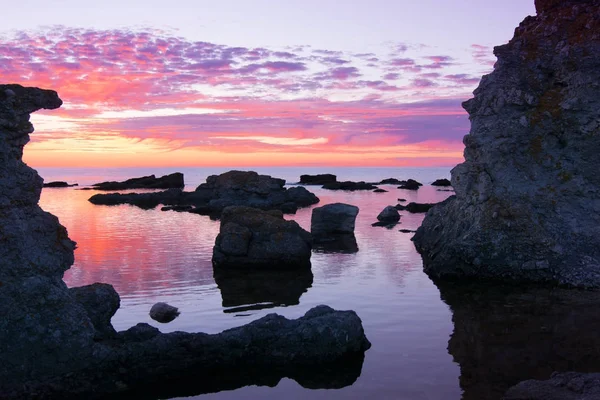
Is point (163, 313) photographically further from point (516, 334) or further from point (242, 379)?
point (516, 334)

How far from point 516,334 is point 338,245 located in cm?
1968

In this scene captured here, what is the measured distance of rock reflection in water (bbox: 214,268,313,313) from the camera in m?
21.2

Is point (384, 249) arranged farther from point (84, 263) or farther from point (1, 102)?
point (1, 102)

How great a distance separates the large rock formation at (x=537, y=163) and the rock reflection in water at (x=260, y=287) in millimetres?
5896

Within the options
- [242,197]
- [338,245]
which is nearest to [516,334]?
[338,245]

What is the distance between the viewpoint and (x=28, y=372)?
11969mm

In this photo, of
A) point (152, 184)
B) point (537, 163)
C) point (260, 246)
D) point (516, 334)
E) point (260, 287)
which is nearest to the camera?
point (516, 334)

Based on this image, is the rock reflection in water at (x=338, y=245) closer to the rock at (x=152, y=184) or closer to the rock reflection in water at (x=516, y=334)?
the rock reflection in water at (x=516, y=334)

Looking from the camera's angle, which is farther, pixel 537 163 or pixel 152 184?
pixel 152 184

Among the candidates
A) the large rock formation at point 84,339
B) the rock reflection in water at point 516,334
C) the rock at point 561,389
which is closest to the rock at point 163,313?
the large rock formation at point 84,339

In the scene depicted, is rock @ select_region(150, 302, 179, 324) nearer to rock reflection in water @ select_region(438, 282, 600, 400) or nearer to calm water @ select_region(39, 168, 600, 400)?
calm water @ select_region(39, 168, 600, 400)

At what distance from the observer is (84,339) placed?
12.6m

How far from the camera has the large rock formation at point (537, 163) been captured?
76.0ft

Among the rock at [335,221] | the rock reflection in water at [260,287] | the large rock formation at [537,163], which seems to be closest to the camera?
the rock reflection in water at [260,287]
